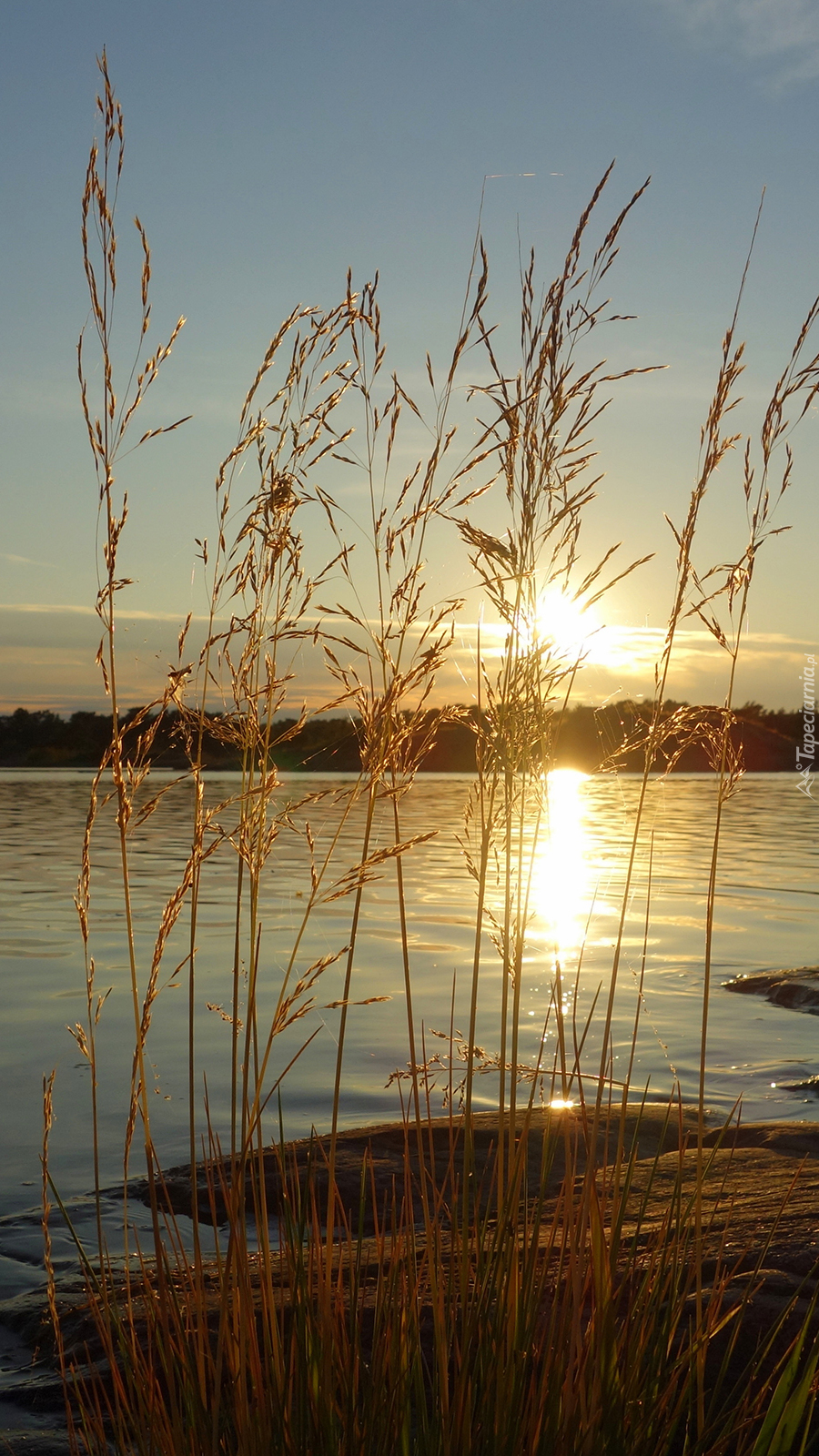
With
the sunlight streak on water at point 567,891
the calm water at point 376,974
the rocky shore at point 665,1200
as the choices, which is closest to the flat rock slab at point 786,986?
the calm water at point 376,974

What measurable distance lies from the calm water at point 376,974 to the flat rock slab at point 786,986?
0.17m

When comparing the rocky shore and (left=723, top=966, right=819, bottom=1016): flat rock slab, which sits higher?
the rocky shore

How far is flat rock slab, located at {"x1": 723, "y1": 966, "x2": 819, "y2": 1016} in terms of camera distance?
23.9 feet

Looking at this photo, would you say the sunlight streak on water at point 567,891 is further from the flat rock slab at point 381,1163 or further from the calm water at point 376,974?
the flat rock slab at point 381,1163

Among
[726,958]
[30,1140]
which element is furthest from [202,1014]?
[726,958]

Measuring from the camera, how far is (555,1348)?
1681 millimetres

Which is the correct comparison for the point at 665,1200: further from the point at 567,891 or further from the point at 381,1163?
the point at 567,891

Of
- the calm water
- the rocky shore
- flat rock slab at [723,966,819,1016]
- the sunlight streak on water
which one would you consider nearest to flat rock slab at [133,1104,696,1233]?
the rocky shore

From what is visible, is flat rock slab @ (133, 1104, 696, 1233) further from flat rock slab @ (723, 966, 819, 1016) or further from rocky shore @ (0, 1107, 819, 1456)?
flat rock slab @ (723, 966, 819, 1016)

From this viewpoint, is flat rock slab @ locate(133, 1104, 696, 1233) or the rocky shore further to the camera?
flat rock slab @ locate(133, 1104, 696, 1233)

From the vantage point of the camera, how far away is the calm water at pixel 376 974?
16.8 feet

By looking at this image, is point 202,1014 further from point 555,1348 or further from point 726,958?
point 555,1348

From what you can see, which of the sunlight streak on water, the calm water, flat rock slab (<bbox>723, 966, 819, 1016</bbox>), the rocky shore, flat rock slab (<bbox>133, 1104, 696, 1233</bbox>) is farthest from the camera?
the sunlight streak on water

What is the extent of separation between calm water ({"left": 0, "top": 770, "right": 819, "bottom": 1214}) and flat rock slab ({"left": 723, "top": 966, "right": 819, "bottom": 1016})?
0.17 metres
